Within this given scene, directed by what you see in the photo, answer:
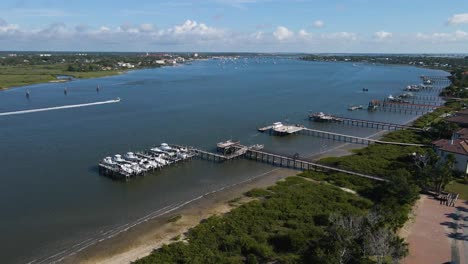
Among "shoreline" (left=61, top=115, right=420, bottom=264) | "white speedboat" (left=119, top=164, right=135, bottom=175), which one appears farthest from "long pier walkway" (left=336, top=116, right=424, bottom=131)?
"white speedboat" (left=119, top=164, right=135, bottom=175)

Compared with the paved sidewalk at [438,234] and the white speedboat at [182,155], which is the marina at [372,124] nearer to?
the paved sidewalk at [438,234]

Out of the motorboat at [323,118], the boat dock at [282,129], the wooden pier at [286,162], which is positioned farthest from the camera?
the motorboat at [323,118]

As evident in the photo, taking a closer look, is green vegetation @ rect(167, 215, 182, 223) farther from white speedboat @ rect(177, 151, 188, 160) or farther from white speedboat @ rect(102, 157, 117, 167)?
white speedboat @ rect(177, 151, 188, 160)

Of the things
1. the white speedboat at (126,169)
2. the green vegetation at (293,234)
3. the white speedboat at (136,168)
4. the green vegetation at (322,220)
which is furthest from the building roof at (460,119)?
the white speedboat at (126,169)

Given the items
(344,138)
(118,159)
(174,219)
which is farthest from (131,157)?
(344,138)

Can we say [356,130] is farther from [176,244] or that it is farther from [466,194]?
[176,244]
